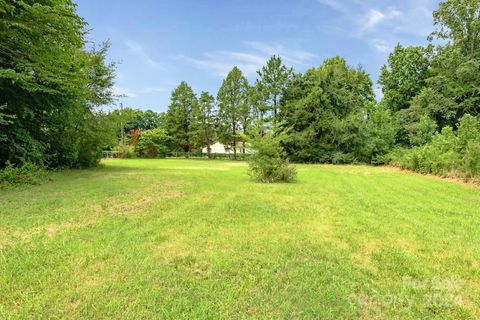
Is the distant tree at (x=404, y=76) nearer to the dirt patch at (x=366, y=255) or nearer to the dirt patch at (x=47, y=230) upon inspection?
the dirt patch at (x=366, y=255)

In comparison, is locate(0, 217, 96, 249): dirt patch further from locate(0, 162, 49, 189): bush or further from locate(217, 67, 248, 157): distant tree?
locate(217, 67, 248, 157): distant tree

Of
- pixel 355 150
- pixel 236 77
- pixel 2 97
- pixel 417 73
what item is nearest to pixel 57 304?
pixel 2 97

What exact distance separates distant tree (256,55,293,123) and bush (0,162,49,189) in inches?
996

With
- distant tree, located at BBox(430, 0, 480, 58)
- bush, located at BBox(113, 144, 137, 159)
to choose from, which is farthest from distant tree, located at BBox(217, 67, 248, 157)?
distant tree, located at BBox(430, 0, 480, 58)

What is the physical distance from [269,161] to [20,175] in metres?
8.05

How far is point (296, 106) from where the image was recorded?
2989cm

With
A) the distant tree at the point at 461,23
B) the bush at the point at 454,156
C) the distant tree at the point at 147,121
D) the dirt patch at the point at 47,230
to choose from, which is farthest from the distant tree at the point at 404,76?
the distant tree at the point at 147,121

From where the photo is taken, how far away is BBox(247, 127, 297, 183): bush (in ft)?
35.6

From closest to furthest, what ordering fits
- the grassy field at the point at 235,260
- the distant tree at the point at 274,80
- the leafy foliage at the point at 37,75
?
1. the grassy field at the point at 235,260
2. the leafy foliage at the point at 37,75
3. the distant tree at the point at 274,80

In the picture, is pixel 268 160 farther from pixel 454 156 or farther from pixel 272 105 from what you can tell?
pixel 272 105

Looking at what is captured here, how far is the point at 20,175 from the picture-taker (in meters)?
8.82

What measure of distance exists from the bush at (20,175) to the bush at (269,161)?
23.4 ft

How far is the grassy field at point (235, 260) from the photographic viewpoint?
96.0 inches

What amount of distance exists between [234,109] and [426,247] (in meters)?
33.3
